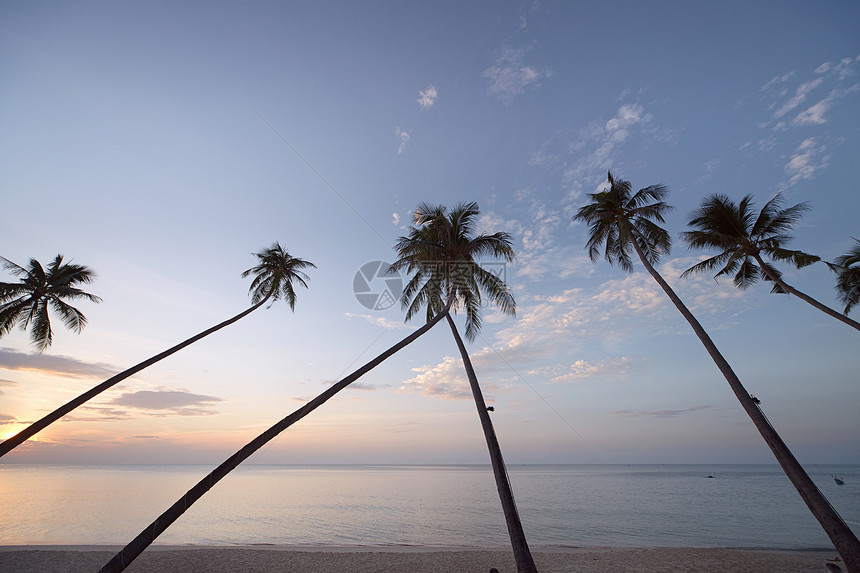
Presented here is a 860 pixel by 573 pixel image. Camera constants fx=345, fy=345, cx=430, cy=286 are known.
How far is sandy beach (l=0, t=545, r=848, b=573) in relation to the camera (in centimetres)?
1010

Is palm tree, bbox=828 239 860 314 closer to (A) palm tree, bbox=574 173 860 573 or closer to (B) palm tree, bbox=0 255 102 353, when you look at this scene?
(A) palm tree, bbox=574 173 860 573

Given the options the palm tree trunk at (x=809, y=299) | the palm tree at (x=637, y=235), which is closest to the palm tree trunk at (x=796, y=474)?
the palm tree at (x=637, y=235)

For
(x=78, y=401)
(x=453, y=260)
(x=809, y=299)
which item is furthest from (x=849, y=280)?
(x=78, y=401)

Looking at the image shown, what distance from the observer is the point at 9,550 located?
11703 millimetres

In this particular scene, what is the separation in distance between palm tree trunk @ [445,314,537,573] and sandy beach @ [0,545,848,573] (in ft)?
11.3

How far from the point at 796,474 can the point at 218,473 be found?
13.1m

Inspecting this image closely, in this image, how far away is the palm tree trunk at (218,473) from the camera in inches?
207

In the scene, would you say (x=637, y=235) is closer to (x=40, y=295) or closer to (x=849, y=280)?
(x=849, y=280)

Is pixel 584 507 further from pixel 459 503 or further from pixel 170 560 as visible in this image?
pixel 170 560

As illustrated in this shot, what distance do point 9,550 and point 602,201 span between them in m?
25.9

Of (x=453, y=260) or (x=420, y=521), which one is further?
(x=420, y=521)

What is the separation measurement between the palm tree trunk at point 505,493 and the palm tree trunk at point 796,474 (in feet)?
19.1

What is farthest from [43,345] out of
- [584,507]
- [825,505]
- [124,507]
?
[584,507]

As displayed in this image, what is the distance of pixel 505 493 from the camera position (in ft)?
26.0
